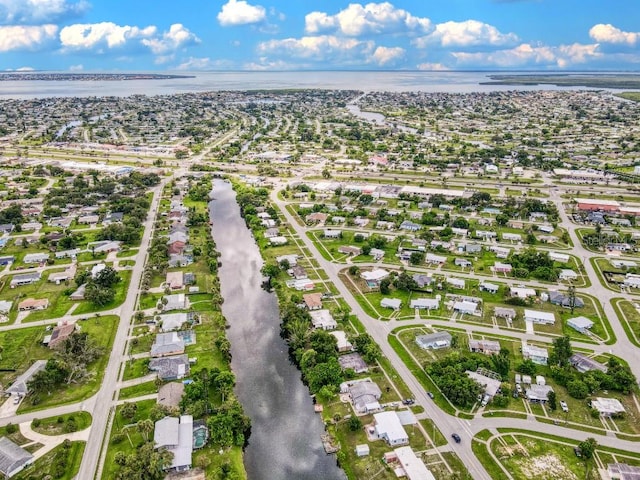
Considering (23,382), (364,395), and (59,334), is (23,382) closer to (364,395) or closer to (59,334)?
(59,334)

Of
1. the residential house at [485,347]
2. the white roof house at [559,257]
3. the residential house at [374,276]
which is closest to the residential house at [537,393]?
the residential house at [485,347]

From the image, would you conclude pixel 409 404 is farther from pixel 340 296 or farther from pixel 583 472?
pixel 340 296

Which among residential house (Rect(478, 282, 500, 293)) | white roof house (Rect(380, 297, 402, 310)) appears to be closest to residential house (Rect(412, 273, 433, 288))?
white roof house (Rect(380, 297, 402, 310))

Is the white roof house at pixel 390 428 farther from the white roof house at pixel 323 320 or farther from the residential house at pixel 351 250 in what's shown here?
the residential house at pixel 351 250

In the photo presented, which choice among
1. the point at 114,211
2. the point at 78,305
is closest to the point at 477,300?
the point at 78,305

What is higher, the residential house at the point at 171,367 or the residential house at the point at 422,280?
the residential house at the point at 422,280

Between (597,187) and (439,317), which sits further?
(597,187)
